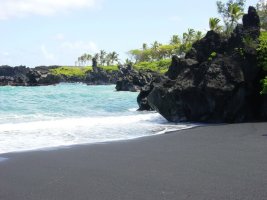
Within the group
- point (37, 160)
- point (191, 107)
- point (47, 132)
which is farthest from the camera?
point (191, 107)

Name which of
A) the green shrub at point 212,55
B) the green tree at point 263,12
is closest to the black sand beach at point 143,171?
the green shrub at point 212,55

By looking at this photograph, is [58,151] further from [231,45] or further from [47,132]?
[231,45]

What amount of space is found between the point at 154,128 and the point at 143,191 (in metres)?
12.6

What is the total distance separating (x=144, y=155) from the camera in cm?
1207

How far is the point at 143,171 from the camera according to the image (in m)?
9.71

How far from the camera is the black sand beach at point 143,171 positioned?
25.5 feet

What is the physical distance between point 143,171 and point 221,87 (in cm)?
1333

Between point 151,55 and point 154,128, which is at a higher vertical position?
point 151,55

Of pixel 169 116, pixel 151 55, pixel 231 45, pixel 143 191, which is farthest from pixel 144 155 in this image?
pixel 151 55

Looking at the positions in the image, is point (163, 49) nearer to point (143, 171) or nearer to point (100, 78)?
point (100, 78)

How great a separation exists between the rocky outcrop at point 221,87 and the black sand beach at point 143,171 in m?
7.23

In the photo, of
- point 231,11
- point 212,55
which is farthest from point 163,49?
point 212,55

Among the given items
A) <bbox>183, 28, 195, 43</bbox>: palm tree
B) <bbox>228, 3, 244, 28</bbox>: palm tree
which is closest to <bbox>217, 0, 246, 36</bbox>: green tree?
<bbox>228, 3, 244, 28</bbox>: palm tree

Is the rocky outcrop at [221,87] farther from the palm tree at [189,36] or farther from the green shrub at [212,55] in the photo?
the palm tree at [189,36]
